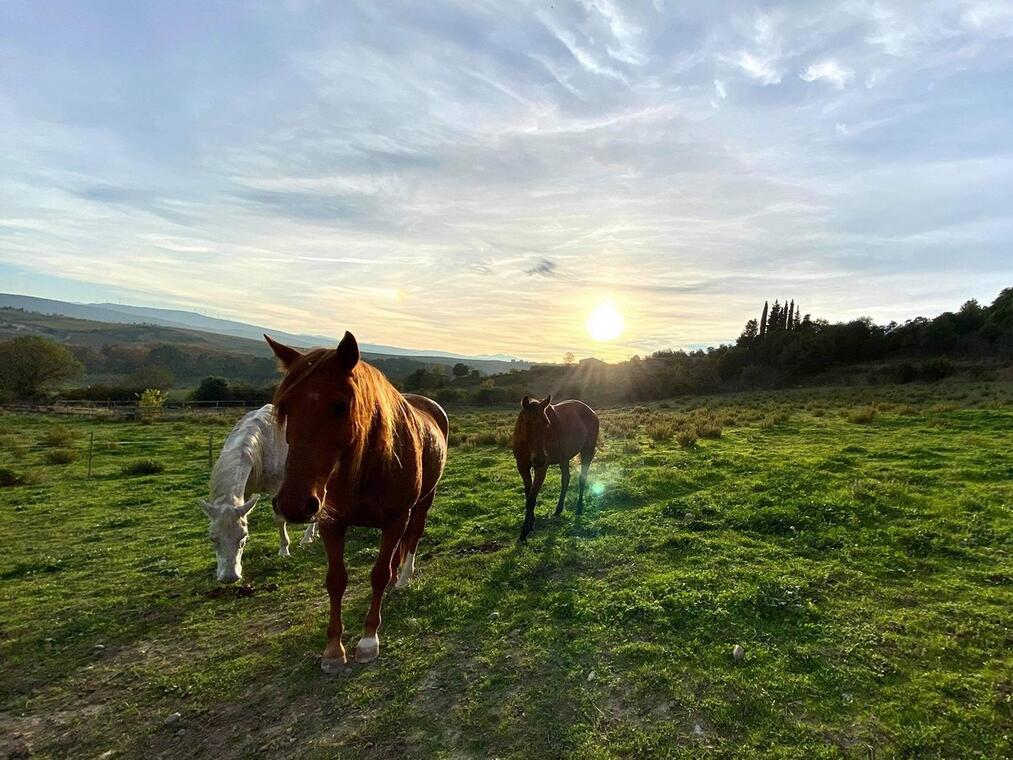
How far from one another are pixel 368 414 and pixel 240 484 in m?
3.76

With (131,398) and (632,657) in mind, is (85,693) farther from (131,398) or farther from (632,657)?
(131,398)

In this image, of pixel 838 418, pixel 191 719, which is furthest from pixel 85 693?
pixel 838 418

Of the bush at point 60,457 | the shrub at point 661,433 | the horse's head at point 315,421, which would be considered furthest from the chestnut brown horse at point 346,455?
the bush at point 60,457

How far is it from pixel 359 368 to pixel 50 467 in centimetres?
2010

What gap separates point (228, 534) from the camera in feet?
19.1

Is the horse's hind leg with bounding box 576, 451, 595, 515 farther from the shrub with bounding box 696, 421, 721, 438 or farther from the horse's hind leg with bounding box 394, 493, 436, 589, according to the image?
the shrub with bounding box 696, 421, 721, 438

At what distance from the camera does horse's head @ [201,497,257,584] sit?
572 cm

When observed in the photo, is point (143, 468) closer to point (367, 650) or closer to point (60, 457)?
point (60, 457)

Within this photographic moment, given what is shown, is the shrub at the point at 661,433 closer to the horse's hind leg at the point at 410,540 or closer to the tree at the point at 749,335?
the horse's hind leg at the point at 410,540

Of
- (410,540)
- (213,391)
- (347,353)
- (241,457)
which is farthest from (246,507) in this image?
(213,391)

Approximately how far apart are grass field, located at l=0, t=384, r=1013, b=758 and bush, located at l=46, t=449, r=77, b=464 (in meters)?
9.76

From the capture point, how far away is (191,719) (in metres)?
3.81

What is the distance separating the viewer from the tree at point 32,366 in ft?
154

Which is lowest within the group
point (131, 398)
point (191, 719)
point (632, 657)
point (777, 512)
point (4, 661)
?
point (131, 398)
